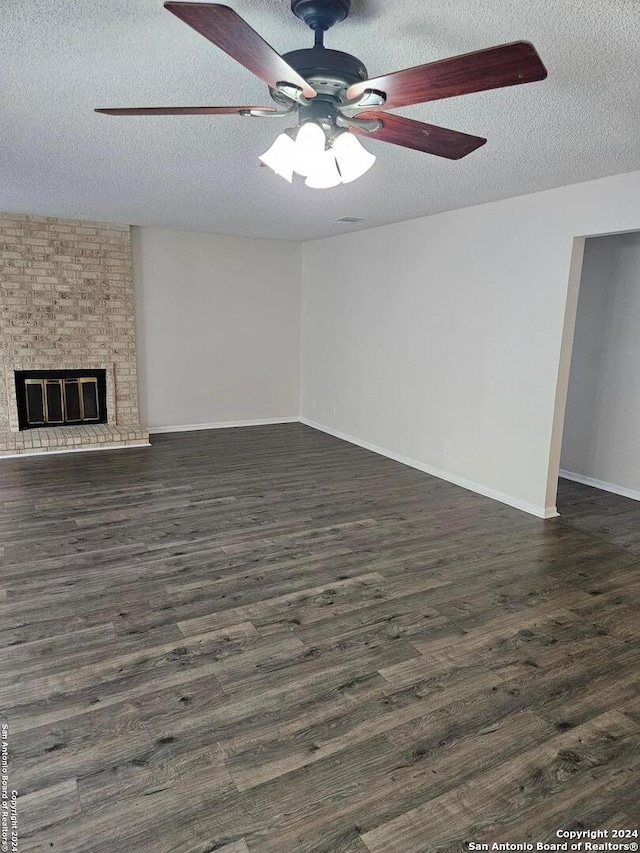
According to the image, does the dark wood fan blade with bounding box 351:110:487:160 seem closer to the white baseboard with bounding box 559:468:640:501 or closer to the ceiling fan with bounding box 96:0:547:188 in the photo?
the ceiling fan with bounding box 96:0:547:188

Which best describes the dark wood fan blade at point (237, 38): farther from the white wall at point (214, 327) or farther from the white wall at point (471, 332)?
the white wall at point (214, 327)

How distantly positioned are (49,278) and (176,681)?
16.8 ft

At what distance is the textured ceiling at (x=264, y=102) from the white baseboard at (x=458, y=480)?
7.85 ft

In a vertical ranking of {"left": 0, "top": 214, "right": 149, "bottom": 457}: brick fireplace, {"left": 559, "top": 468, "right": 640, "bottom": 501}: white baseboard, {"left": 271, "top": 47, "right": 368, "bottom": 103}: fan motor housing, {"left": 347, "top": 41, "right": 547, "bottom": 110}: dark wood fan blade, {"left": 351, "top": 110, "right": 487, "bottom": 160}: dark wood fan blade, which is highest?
{"left": 271, "top": 47, "right": 368, "bottom": 103}: fan motor housing

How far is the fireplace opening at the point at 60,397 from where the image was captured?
6137mm

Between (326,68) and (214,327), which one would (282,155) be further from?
(214,327)

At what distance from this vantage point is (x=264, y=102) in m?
2.46

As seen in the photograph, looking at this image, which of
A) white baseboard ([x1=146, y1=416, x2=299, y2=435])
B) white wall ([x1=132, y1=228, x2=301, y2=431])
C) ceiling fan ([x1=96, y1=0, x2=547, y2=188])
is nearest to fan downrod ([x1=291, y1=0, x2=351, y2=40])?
ceiling fan ([x1=96, y1=0, x2=547, y2=188])

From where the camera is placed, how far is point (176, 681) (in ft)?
7.49

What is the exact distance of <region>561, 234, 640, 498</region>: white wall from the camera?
15.3 ft

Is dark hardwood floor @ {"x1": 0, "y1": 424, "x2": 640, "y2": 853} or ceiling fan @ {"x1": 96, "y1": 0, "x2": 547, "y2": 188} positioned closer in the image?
ceiling fan @ {"x1": 96, "y1": 0, "x2": 547, "y2": 188}

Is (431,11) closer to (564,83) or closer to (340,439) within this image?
(564,83)

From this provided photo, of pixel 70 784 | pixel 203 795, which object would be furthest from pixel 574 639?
pixel 70 784

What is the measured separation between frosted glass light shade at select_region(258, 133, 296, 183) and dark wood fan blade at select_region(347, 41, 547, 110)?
0.30 m
